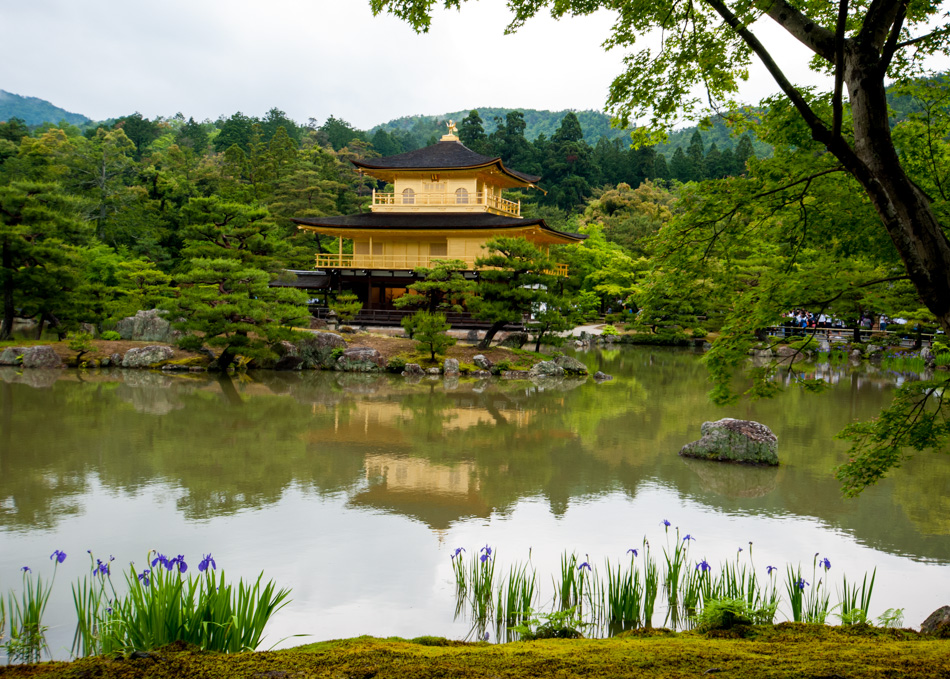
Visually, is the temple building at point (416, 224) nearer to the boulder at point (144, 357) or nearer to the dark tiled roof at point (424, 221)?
the dark tiled roof at point (424, 221)

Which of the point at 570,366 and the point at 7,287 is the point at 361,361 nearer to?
the point at 570,366

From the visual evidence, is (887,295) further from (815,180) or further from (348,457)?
(348,457)

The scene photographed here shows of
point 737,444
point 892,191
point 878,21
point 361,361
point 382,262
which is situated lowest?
point 737,444

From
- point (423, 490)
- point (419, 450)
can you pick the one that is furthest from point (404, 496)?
point (419, 450)

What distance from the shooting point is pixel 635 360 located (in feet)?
68.4

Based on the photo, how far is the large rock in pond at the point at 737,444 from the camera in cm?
787

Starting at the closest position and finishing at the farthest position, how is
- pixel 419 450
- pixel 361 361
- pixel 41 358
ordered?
pixel 419 450 < pixel 41 358 < pixel 361 361

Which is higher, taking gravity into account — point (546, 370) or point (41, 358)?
point (41, 358)

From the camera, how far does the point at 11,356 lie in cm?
1566

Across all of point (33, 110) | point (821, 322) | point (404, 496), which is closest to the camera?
point (404, 496)

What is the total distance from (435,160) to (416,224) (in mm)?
3111

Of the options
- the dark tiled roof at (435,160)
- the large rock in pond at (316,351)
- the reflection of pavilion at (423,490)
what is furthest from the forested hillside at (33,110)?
the reflection of pavilion at (423,490)

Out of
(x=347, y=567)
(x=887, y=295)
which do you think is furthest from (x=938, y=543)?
(x=347, y=567)

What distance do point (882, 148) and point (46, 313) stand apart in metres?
20.1
